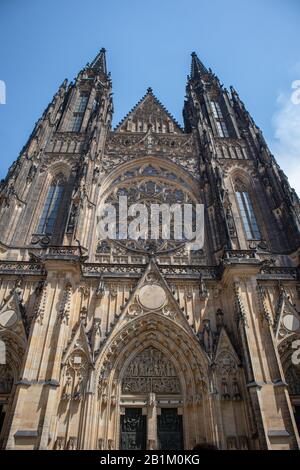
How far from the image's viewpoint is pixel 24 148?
54.9 feet

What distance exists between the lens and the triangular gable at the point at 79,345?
969 cm

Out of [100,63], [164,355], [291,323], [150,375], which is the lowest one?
[150,375]

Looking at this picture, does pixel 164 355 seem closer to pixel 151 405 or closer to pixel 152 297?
pixel 151 405

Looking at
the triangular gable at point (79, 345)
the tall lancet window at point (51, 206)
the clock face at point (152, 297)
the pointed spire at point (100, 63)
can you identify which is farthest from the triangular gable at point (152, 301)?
the pointed spire at point (100, 63)

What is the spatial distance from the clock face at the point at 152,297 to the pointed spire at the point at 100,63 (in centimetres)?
2228

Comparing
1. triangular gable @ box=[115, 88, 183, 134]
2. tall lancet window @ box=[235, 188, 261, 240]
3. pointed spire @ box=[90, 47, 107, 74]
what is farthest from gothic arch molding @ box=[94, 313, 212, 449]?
pointed spire @ box=[90, 47, 107, 74]

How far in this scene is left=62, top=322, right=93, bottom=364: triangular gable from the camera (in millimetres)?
9688

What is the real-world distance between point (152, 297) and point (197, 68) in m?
25.1

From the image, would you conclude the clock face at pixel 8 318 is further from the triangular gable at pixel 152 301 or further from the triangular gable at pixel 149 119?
the triangular gable at pixel 149 119

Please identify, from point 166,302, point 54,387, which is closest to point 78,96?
point 166,302

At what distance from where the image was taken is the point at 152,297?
37.0ft

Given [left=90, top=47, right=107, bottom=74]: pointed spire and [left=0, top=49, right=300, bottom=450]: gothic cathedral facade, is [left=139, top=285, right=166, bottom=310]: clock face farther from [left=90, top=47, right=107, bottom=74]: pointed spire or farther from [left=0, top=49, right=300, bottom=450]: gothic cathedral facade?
[left=90, top=47, right=107, bottom=74]: pointed spire

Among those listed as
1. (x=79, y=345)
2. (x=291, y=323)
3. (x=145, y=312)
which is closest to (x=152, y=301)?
(x=145, y=312)
